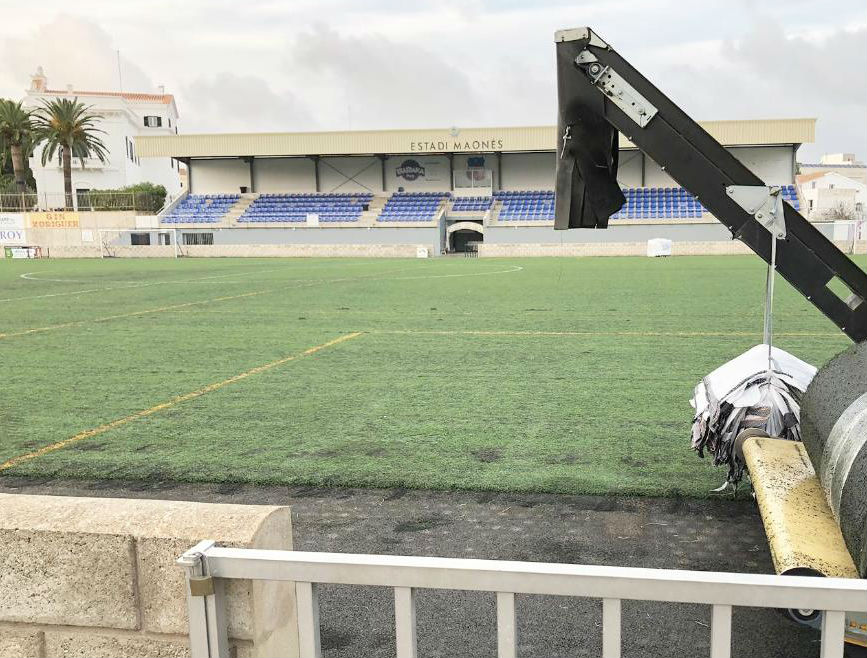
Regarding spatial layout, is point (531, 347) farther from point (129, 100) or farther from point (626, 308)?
point (129, 100)

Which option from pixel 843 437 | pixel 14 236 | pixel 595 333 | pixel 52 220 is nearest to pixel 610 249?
pixel 595 333

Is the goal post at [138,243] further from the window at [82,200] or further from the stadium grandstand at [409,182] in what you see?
the window at [82,200]

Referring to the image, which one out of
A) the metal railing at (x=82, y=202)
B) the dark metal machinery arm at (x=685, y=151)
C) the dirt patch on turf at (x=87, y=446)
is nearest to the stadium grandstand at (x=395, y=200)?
the metal railing at (x=82, y=202)

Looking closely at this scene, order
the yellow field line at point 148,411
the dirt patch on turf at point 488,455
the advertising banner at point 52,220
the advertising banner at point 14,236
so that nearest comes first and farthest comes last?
the dirt patch on turf at point 488,455 → the yellow field line at point 148,411 → the advertising banner at point 52,220 → the advertising banner at point 14,236

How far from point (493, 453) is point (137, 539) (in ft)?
10.9

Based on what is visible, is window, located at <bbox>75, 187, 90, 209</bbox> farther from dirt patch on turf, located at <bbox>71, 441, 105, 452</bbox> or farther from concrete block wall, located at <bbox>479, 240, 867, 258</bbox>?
dirt patch on turf, located at <bbox>71, 441, 105, 452</bbox>

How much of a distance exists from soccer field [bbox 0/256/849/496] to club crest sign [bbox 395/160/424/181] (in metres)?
37.8

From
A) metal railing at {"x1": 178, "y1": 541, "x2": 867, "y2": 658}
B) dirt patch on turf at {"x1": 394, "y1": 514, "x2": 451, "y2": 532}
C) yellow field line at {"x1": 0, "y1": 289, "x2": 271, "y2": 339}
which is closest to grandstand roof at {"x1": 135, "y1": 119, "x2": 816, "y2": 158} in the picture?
yellow field line at {"x1": 0, "y1": 289, "x2": 271, "y2": 339}

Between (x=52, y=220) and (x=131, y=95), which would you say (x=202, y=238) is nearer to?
(x=52, y=220)

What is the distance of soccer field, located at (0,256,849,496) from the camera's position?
488 cm

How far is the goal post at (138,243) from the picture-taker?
1764 inches

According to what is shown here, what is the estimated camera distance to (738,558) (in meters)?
3.45

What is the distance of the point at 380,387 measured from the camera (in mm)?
7270

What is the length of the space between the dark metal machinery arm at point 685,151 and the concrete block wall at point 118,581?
232 cm
